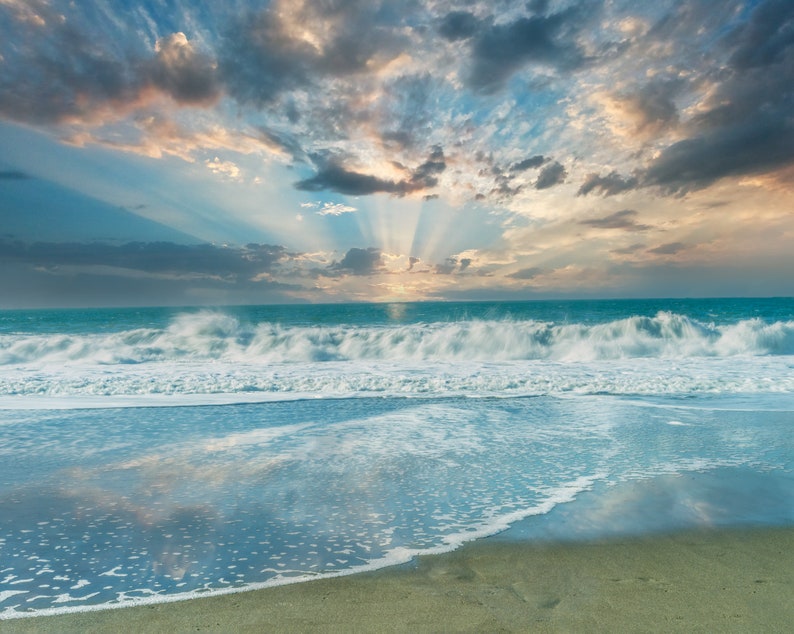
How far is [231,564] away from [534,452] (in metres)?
4.96

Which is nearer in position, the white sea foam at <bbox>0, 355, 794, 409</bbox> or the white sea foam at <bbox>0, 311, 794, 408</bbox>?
the white sea foam at <bbox>0, 355, 794, 409</bbox>

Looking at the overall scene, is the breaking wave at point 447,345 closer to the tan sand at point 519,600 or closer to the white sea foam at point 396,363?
the white sea foam at point 396,363

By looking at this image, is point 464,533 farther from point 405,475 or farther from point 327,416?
point 327,416

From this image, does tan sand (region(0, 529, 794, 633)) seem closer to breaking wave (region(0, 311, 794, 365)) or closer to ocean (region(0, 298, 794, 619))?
ocean (region(0, 298, 794, 619))

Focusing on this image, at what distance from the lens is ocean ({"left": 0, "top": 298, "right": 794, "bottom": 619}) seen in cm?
430

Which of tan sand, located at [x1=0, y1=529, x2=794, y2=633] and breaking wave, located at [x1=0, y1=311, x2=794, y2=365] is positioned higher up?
tan sand, located at [x1=0, y1=529, x2=794, y2=633]

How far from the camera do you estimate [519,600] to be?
3.57 meters

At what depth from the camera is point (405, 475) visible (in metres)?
6.50

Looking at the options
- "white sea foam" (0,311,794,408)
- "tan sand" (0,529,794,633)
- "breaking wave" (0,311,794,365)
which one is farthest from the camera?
"breaking wave" (0,311,794,365)

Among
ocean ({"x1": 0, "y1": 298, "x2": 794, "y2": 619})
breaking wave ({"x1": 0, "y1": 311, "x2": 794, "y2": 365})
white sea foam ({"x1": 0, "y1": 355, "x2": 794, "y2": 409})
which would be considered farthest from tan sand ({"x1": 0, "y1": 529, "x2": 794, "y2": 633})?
breaking wave ({"x1": 0, "y1": 311, "x2": 794, "y2": 365})

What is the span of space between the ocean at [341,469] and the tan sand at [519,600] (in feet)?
0.85

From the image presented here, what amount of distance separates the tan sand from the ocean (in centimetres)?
26

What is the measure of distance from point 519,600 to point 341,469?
3619 millimetres

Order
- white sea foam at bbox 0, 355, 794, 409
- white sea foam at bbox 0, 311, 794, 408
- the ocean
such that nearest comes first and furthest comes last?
the ocean, white sea foam at bbox 0, 355, 794, 409, white sea foam at bbox 0, 311, 794, 408
